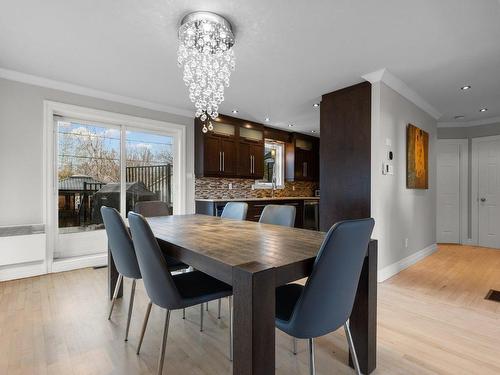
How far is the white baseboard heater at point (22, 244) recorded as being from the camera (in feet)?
9.78

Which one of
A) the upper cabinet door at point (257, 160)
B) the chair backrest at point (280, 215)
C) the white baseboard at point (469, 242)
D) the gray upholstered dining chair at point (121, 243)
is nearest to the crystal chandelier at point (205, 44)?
the chair backrest at point (280, 215)

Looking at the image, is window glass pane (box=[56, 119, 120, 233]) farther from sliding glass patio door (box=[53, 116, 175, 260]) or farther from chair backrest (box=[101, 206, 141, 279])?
chair backrest (box=[101, 206, 141, 279])

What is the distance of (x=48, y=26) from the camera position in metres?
2.24

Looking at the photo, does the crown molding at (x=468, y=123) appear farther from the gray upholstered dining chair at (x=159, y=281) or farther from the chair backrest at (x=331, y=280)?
the gray upholstered dining chair at (x=159, y=281)

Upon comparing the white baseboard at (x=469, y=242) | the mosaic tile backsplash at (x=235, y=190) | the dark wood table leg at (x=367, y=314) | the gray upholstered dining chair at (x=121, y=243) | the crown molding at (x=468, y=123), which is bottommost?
the white baseboard at (x=469, y=242)

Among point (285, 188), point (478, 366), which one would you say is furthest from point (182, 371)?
point (285, 188)

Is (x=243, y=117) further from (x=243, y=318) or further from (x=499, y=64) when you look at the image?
(x=243, y=318)

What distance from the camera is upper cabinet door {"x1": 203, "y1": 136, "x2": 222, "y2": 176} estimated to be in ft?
15.3

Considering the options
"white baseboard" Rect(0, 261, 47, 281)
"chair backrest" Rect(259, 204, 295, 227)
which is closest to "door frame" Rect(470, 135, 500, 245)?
"chair backrest" Rect(259, 204, 295, 227)

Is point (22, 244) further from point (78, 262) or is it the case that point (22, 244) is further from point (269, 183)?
point (269, 183)

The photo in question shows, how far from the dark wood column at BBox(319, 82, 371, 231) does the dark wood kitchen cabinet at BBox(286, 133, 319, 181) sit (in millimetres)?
2444

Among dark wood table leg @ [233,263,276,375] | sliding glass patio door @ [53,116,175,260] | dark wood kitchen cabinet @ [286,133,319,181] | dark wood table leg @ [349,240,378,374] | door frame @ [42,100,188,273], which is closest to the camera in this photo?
dark wood table leg @ [233,263,276,375]

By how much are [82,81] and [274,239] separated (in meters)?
3.24

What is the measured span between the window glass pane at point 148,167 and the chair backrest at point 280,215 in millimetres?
2443
